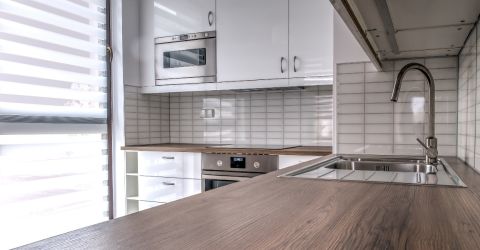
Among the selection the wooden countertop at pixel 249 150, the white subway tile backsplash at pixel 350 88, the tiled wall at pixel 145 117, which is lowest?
the wooden countertop at pixel 249 150

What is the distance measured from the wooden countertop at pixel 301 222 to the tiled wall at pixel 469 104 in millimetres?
469

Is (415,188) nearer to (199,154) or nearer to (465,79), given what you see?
(465,79)

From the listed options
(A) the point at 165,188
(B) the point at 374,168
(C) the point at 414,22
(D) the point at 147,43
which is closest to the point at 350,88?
(B) the point at 374,168

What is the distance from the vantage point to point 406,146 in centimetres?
201

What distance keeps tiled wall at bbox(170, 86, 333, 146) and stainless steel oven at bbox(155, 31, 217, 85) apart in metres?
0.36

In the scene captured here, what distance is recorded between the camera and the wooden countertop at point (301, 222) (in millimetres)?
531

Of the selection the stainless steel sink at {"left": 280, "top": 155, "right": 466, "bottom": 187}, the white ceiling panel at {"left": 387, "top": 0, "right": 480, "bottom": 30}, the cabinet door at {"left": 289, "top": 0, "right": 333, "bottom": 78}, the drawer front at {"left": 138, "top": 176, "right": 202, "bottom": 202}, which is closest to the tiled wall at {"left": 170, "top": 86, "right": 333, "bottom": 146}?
the cabinet door at {"left": 289, "top": 0, "right": 333, "bottom": 78}

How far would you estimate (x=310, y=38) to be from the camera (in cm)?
246

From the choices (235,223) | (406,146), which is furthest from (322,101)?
(235,223)

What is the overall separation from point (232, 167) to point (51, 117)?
1204mm

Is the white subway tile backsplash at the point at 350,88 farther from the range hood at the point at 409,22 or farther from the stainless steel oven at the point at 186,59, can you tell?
the stainless steel oven at the point at 186,59

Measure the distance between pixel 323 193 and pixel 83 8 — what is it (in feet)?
7.82

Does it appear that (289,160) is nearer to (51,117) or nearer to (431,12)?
(431,12)

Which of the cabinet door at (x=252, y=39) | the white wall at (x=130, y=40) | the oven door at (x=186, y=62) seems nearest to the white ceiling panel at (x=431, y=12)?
the cabinet door at (x=252, y=39)
